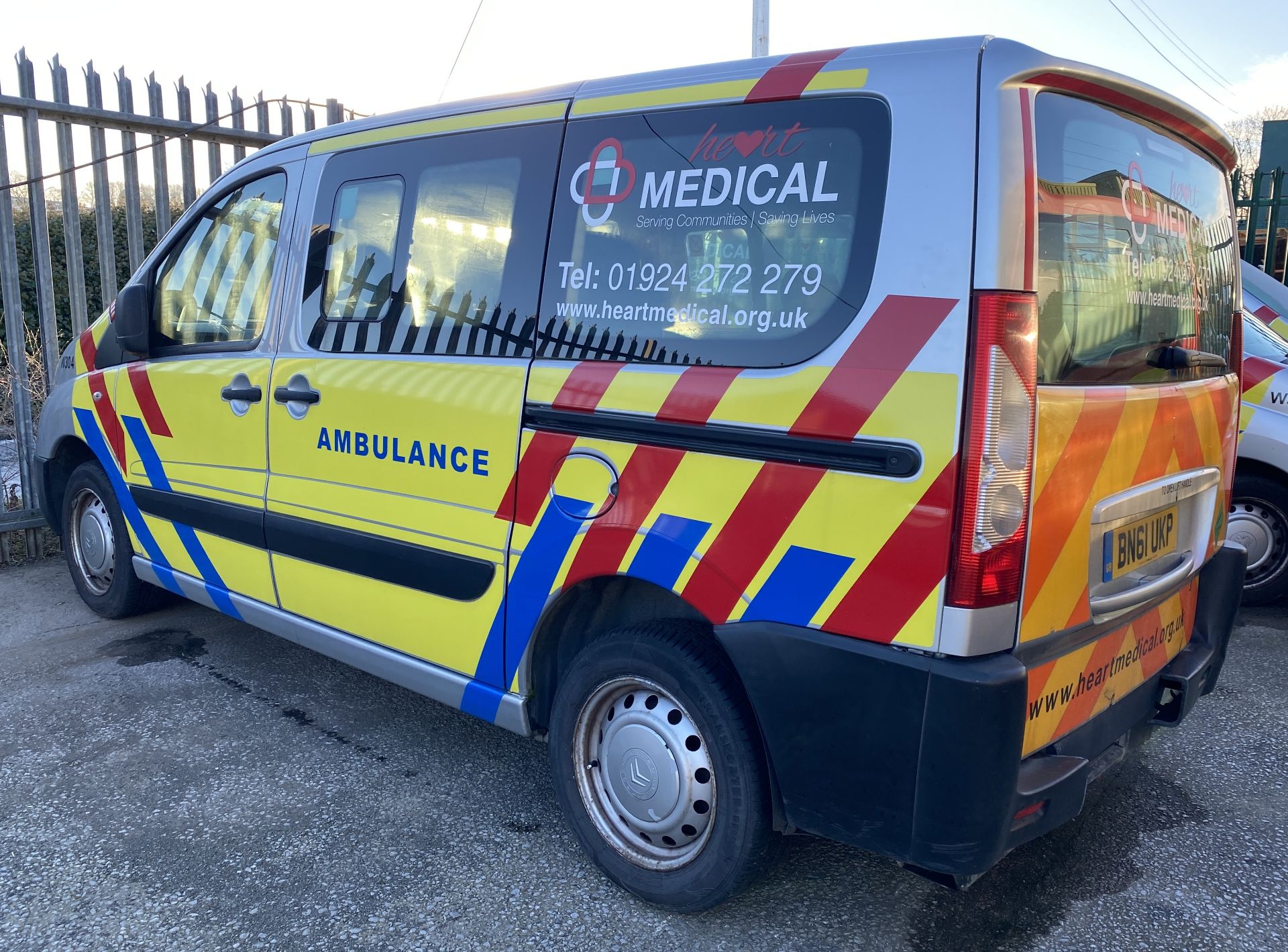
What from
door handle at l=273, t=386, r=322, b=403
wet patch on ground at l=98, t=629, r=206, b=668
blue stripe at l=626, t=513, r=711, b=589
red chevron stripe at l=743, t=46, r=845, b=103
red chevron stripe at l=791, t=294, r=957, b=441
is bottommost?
wet patch on ground at l=98, t=629, r=206, b=668

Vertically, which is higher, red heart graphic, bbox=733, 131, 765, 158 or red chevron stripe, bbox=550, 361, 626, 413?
red heart graphic, bbox=733, 131, 765, 158

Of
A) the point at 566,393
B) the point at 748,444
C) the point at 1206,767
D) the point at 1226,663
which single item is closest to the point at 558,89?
the point at 566,393

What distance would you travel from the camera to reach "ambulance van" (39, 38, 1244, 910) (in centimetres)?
181

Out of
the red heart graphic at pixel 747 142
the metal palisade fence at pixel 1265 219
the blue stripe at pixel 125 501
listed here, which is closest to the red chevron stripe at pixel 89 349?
the blue stripe at pixel 125 501

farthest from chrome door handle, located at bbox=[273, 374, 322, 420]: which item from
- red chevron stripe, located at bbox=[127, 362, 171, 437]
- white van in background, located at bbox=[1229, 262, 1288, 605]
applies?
white van in background, located at bbox=[1229, 262, 1288, 605]

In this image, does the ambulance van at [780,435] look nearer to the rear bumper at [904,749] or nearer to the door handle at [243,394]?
the rear bumper at [904,749]

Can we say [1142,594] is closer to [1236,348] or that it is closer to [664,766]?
[1236,348]

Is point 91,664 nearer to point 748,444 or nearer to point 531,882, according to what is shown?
point 531,882

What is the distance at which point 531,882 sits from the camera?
8.08ft

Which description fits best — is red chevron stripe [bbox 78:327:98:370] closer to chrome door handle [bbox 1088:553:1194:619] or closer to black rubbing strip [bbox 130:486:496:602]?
black rubbing strip [bbox 130:486:496:602]

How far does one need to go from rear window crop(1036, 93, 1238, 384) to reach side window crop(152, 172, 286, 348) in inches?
101

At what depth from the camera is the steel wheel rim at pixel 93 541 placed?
429 cm

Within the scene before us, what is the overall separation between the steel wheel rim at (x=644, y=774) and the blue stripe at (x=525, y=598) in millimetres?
272

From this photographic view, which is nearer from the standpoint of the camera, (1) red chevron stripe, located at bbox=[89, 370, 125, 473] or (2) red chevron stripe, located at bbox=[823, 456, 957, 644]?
(2) red chevron stripe, located at bbox=[823, 456, 957, 644]
